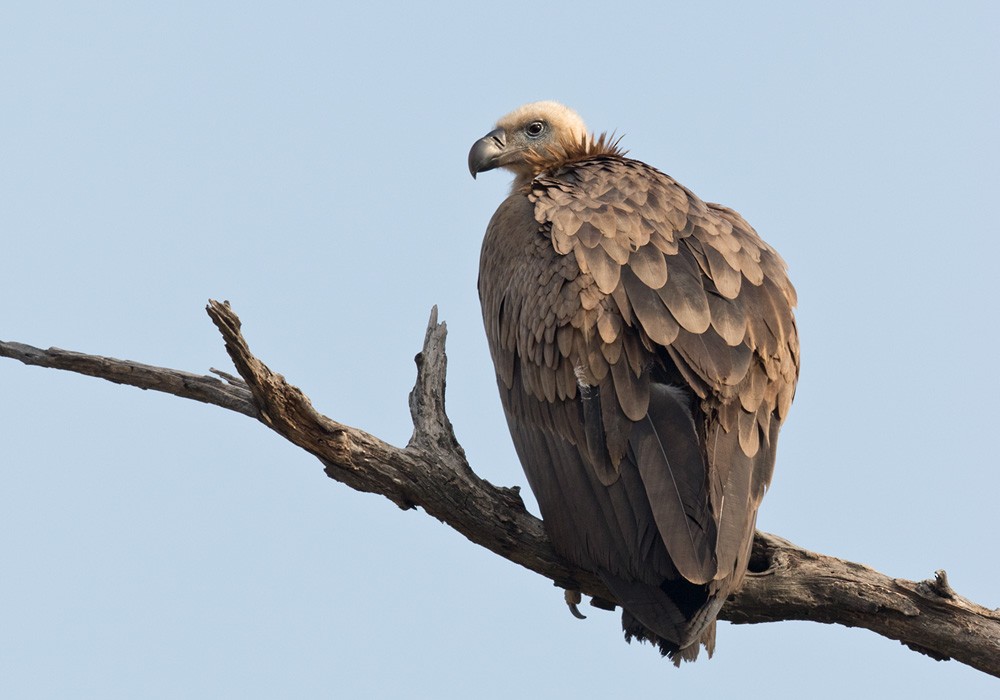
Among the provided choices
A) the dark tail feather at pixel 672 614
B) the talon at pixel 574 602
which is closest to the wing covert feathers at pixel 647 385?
the dark tail feather at pixel 672 614

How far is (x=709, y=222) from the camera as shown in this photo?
7977 mm

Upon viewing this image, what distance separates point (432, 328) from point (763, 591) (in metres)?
2.56

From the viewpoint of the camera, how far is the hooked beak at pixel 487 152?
10734 millimetres

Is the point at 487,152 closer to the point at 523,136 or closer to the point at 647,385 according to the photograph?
the point at 523,136

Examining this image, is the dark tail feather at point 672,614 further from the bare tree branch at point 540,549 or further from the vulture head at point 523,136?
the vulture head at point 523,136

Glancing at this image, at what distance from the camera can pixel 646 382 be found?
677cm

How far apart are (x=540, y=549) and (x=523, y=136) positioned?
15.6 ft

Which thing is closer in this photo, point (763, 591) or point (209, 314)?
point (209, 314)

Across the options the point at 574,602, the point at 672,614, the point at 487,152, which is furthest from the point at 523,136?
the point at 672,614

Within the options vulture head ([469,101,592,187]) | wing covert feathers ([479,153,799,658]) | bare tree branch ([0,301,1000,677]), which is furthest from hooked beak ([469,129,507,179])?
bare tree branch ([0,301,1000,677])

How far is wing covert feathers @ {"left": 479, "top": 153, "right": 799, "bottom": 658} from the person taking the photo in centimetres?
644

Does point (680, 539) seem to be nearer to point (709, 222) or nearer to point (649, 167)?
point (709, 222)

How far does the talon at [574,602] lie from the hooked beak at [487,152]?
13.7 feet

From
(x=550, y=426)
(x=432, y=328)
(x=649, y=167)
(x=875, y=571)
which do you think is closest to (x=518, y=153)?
(x=649, y=167)
